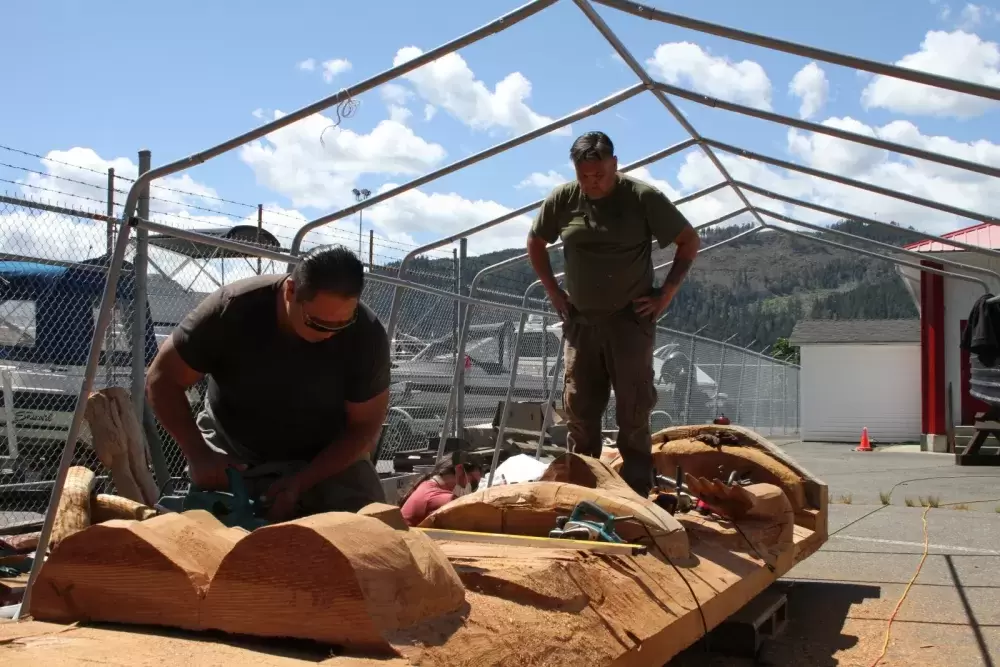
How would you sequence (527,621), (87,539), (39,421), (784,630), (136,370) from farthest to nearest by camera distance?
(39,421) → (136,370) → (784,630) → (527,621) → (87,539)

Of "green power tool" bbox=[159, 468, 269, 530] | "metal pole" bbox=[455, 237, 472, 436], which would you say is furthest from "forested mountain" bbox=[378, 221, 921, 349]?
"green power tool" bbox=[159, 468, 269, 530]

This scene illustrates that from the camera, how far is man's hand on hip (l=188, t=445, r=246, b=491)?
3.26 meters

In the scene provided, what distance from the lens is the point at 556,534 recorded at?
3072mm

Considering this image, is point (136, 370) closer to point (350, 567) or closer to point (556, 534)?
point (556, 534)

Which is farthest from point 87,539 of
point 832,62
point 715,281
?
point 715,281

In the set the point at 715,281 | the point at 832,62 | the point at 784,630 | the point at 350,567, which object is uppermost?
the point at 715,281

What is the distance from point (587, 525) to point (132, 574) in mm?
1494

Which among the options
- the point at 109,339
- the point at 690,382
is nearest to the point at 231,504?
the point at 109,339

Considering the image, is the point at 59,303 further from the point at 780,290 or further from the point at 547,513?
the point at 780,290

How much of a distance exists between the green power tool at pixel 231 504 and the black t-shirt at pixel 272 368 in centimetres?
47

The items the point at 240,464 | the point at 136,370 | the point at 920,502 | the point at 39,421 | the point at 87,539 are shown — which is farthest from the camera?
the point at 920,502

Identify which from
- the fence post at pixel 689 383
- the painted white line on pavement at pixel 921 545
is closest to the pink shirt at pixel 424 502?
the painted white line on pavement at pixel 921 545

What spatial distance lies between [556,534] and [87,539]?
1.44 metres

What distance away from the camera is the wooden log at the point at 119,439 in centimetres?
520
